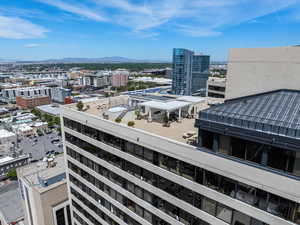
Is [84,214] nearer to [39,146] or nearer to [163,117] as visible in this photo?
[163,117]

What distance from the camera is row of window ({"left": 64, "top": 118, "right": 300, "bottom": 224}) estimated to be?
41.5 feet

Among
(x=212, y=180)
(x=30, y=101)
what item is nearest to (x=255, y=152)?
(x=212, y=180)

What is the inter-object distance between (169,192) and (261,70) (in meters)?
15.2

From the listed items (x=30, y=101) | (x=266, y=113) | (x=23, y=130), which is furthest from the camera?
(x=30, y=101)

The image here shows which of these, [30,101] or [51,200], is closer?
[51,200]

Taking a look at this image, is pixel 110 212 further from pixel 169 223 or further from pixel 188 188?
pixel 188 188

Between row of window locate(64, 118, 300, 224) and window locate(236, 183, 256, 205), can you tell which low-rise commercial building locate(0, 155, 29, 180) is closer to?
row of window locate(64, 118, 300, 224)

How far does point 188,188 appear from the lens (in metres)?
17.1

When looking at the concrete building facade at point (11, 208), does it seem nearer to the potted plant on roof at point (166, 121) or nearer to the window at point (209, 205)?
the potted plant on roof at point (166, 121)

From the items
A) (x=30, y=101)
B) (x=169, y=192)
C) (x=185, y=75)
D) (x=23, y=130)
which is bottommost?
(x=23, y=130)

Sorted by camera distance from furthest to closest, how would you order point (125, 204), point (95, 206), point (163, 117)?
point (95, 206) → point (163, 117) → point (125, 204)

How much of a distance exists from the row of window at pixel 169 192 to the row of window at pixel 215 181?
1302 millimetres

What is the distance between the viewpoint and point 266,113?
49.8 feet

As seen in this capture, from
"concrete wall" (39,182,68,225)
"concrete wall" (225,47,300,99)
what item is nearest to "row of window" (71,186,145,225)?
"concrete wall" (39,182,68,225)
